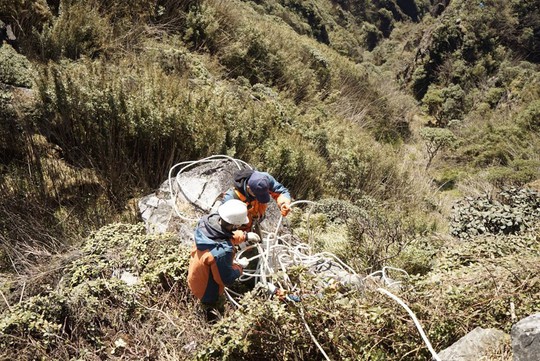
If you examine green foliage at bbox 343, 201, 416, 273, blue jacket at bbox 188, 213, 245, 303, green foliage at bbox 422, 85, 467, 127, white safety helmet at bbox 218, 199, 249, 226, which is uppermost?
white safety helmet at bbox 218, 199, 249, 226

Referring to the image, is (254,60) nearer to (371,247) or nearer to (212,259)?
(371,247)

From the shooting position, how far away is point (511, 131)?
1288 centimetres

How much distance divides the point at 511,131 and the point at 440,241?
11034 mm

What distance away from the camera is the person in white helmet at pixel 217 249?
2.64 meters

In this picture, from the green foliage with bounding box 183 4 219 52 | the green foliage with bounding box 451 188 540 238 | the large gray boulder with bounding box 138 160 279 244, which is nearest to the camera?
the large gray boulder with bounding box 138 160 279 244

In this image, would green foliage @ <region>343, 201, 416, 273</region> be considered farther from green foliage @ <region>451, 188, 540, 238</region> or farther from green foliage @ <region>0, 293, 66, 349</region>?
green foliage @ <region>0, 293, 66, 349</region>

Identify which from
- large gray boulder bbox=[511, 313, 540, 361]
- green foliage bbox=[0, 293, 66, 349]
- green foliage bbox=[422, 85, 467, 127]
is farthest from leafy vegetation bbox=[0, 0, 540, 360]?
green foliage bbox=[422, 85, 467, 127]

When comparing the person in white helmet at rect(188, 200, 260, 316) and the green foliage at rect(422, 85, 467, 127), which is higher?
the person in white helmet at rect(188, 200, 260, 316)

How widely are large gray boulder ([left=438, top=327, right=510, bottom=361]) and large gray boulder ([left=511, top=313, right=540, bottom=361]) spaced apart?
9.4 inches

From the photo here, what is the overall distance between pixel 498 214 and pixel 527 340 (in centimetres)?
376

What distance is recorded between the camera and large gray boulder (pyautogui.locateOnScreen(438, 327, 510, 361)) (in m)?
1.87

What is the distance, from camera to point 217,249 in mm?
2646

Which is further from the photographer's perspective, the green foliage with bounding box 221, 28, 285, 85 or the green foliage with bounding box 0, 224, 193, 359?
the green foliage with bounding box 221, 28, 285, 85

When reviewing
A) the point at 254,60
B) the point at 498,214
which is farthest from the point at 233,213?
the point at 254,60
